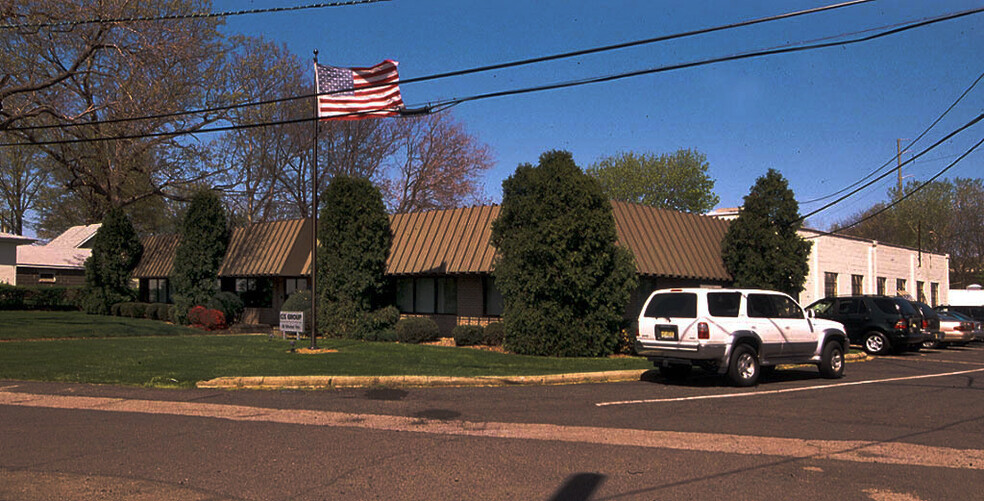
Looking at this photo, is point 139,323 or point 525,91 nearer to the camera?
point 525,91

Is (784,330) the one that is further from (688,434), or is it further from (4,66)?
(4,66)

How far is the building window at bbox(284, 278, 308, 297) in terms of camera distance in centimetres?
2948

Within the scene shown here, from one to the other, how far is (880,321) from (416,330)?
1397 centimetres

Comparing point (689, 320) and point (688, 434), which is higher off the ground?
point (689, 320)

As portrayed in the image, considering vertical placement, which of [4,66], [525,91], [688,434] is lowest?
[688,434]

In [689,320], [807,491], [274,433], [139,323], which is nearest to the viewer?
[807,491]

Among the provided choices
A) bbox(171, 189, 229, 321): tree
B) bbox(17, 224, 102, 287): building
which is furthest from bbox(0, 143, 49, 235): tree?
bbox(171, 189, 229, 321): tree

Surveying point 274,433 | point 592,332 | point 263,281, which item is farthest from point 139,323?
point 274,433

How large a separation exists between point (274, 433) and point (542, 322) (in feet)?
34.9

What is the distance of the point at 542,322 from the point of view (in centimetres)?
1872

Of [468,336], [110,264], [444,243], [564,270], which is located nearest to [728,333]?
[564,270]

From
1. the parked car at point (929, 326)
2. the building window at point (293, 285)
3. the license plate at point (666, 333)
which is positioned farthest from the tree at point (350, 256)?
the parked car at point (929, 326)

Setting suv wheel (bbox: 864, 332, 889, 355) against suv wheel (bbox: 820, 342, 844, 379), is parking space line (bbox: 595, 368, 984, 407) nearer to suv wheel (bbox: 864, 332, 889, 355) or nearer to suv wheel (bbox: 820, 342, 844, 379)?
suv wheel (bbox: 820, 342, 844, 379)

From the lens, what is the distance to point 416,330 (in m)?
22.2
